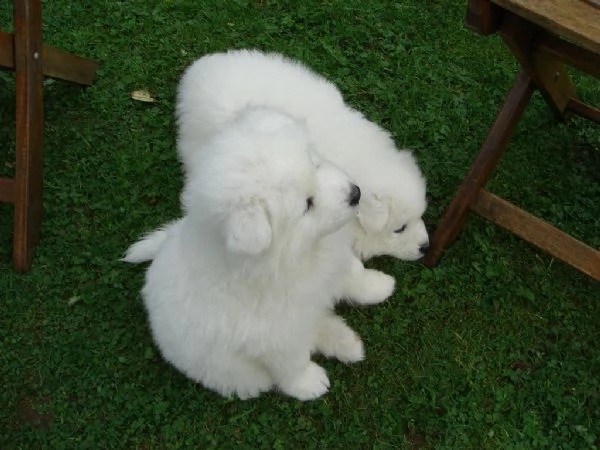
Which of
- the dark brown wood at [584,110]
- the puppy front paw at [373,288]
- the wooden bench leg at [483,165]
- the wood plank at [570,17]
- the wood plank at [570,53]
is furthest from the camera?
the dark brown wood at [584,110]

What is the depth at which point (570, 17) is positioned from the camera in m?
1.77

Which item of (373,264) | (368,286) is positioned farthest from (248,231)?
(373,264)

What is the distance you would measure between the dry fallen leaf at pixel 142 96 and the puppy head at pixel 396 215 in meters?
1.72

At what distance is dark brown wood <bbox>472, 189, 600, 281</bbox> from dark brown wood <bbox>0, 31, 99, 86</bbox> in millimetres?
2421

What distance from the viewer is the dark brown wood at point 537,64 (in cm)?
216

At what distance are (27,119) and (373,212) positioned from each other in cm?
182

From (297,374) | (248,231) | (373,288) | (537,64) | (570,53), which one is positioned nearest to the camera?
(248,231)

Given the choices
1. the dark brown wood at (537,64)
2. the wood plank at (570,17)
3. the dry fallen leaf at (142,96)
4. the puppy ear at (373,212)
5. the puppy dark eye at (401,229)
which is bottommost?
the dry fallen leaf at (142,96)

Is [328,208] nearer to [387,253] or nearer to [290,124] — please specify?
[290,124]

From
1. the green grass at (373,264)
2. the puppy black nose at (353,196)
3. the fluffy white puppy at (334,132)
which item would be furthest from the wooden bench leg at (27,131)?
the puppy black nose at (353,196)

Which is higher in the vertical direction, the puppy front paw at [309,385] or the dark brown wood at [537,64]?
the dark brown wood at [537,64]

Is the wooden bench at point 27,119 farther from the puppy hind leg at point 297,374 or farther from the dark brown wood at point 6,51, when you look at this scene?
the puppy hind leg at point 297,374

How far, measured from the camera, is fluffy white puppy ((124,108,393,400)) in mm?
1898

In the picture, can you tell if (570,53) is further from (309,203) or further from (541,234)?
(309,203)
